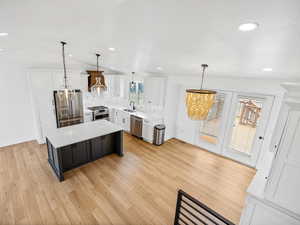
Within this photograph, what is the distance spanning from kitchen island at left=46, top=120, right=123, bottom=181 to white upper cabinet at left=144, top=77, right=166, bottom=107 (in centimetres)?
170

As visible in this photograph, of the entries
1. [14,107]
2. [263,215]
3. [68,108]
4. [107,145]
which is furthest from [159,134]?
[14,107]

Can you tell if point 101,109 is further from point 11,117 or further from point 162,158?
point 162,158

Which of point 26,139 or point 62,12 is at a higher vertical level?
point 62,12

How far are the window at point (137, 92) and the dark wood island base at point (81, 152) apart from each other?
2.07 metres

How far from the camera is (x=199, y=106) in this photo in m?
1.81

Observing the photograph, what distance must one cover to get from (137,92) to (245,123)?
3806 millimetres

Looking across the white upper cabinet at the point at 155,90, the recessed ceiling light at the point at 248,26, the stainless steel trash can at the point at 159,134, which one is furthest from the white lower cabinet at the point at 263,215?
the white upper cabinet at the point at 155,90

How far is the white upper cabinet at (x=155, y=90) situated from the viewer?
4.66 meters

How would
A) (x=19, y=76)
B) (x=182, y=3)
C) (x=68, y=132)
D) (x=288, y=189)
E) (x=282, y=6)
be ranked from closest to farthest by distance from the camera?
(x=282, y=6), (x=182, y=3), (x=288, y=189), (x=68, y=132), (x=19, y=76)

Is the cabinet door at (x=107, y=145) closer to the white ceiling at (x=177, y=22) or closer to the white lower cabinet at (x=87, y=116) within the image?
the white lower cabinet at (x=87, y=116)

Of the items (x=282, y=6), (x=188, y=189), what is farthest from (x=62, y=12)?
(x=188, y=189)

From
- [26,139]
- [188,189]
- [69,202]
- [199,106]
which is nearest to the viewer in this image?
[199,106]

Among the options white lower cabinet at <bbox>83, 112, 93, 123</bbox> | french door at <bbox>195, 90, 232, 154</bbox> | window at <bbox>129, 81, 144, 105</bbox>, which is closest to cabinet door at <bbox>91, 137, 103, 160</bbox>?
white lower cabinet at <bbox>83, 112, 93, 123</bbox>

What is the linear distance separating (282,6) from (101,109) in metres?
5.89
